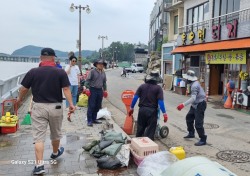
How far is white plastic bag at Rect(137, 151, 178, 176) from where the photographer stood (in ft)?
14.1

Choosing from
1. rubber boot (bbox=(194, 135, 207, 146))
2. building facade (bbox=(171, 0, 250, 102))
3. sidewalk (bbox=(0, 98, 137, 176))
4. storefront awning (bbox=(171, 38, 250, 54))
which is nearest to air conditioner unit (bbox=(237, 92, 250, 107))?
building facade (bbox=(171, 0, 250, 102))

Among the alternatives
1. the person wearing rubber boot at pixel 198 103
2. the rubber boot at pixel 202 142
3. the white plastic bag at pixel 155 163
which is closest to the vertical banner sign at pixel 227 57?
the person wearing rubber boot at pixel 198 103

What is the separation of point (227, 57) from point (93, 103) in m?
8.94

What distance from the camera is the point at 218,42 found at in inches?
578

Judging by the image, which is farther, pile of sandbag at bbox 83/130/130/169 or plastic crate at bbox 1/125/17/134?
plastic crate at bbox 1/125/17/134

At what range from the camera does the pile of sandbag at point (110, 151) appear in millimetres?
4723

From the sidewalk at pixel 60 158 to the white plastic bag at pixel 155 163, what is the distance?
0.28 metres

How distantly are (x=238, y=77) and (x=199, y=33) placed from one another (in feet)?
12.7

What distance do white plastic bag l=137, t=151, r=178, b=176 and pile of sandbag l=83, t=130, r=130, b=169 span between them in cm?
42

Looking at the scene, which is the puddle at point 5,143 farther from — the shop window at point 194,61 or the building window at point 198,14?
the building window at point 198,14

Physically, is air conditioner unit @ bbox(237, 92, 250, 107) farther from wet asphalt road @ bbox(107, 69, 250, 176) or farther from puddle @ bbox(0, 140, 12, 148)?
puddle @ bbox(0, 140, 12, 148)

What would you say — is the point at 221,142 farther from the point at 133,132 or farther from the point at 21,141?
the point at 21,141

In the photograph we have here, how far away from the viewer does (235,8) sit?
15133 millimetres

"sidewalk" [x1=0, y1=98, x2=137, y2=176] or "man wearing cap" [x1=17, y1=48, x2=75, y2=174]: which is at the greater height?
"man wearing cap" [x1=17, y1=48, x2=75, y2=174]
